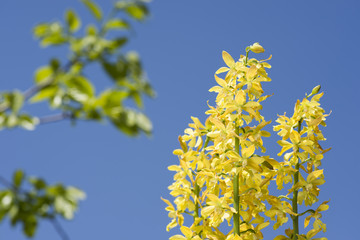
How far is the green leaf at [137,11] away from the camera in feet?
3.14

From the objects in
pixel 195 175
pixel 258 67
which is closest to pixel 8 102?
pixel 195 175

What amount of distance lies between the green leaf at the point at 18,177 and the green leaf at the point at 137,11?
426 mm

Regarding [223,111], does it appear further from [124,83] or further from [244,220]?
[124,83]

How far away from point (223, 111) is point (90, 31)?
1184 mm

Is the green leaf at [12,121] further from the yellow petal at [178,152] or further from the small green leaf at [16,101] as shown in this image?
the yellow petal at [178,152]

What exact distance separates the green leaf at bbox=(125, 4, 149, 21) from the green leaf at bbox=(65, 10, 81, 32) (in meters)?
0.11

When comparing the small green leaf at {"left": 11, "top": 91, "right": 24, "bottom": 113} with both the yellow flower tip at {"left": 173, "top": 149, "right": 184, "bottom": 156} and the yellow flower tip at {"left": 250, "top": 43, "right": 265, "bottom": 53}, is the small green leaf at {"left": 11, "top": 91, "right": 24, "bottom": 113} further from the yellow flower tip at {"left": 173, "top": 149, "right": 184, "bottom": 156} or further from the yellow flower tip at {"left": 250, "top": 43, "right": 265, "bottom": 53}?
the yellow flower tip at {"left": 250, "top": 43, "right": 265, "bottom": 53}

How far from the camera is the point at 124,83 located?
0.91 m

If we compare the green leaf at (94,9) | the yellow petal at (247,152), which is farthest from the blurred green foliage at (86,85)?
the yellow petal at (247,152)

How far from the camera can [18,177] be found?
0.97 meters

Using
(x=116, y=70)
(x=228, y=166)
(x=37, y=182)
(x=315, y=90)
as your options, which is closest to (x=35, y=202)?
(x=37, y=182)

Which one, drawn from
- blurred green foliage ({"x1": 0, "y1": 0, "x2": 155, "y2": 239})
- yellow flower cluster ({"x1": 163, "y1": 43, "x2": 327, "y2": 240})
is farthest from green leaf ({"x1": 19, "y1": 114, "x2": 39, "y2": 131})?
yellow flower cluster ({"x1": 163, "y1": 43, "x2": 327, "y2": 240})

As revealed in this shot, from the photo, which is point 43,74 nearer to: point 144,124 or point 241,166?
point 144,124

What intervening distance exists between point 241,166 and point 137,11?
3.53 ft
